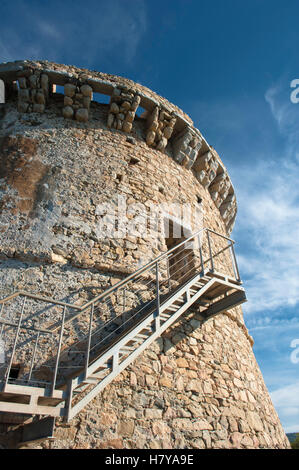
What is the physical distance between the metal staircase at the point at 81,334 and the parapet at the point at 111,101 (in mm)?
Answer: 3648

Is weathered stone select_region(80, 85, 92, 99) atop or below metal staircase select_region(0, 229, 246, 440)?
atop

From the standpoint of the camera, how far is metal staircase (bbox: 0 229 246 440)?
3432 mm

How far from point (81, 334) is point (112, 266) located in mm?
1275

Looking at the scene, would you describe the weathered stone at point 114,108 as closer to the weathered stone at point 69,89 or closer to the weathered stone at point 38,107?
the weathered stone at point 69,89

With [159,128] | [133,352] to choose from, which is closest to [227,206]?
[159,128]

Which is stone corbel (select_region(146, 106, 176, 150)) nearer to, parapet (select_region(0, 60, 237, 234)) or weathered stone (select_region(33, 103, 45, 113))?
parapet (select_region(0, 60, 237, 234))

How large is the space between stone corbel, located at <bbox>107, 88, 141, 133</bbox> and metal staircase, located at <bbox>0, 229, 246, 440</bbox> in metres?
3.64

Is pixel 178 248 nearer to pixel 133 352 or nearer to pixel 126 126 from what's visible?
pixel 126 126

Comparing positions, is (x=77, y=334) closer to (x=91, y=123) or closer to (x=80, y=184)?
(x=80, y=184)

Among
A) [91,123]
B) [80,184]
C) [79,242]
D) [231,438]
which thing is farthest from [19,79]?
[231,438]

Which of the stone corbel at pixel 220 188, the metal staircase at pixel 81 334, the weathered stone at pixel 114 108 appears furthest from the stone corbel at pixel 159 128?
the metal staircase at pixel 81 334

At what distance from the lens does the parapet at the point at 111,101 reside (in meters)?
7.09

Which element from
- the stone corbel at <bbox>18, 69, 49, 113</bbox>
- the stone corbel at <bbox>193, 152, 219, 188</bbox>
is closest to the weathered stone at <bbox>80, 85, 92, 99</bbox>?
the stone corbel at <bbox>18, 69, 49, 113</bbox>

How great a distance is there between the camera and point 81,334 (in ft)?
15.4
